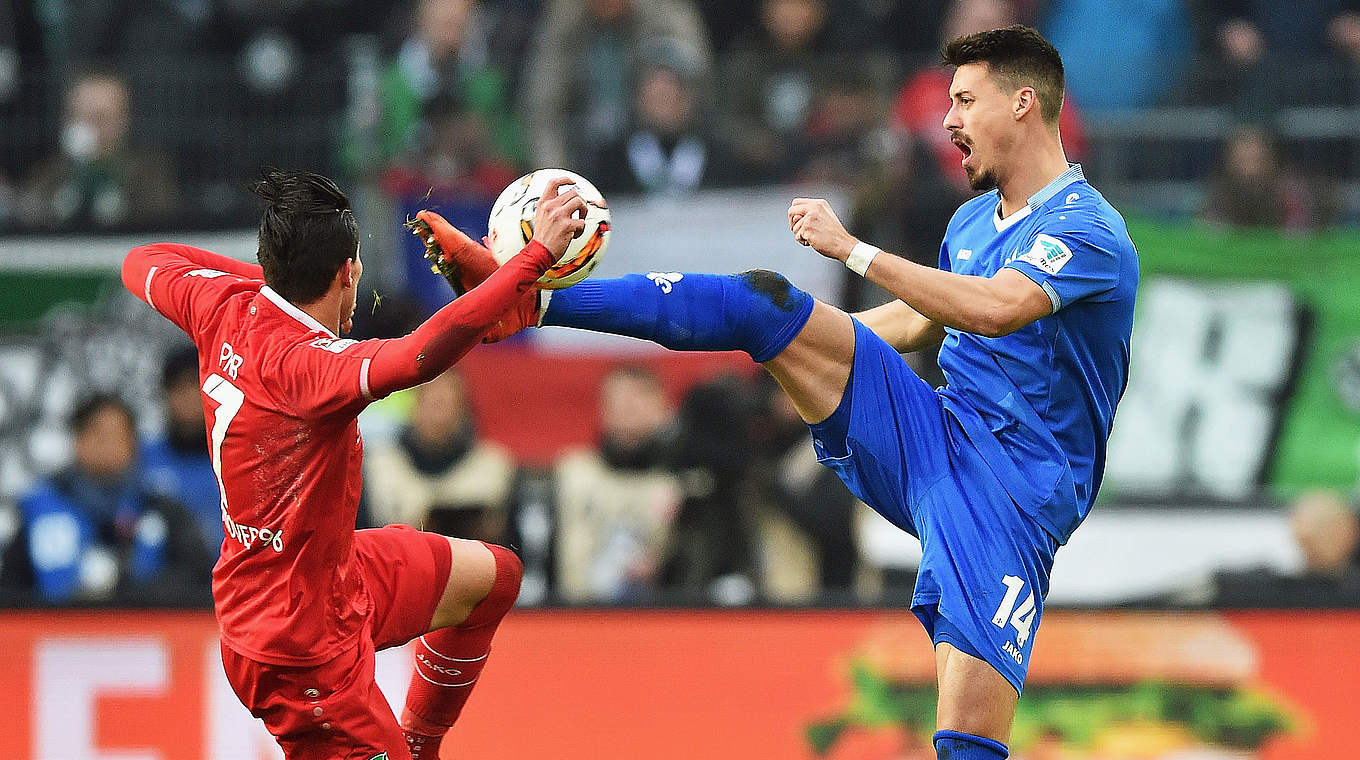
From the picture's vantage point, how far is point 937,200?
9047 mm

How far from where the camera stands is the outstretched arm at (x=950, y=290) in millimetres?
4633

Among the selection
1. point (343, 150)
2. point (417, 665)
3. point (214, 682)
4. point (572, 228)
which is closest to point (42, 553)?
point (214, 682)

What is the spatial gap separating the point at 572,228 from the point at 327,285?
2.29ft

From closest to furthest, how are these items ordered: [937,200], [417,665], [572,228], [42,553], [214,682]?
1. [572,228]
2. [417,665]
3. [214,682]
4. [42,553]
5. [937,200]

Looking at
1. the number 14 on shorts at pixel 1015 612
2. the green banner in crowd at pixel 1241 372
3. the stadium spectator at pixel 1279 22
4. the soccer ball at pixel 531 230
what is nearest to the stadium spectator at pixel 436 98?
the green banner in crowd at pixel 1241 372

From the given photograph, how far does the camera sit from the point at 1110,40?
10.1 metres

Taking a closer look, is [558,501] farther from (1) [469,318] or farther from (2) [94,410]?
(1) [469,318]

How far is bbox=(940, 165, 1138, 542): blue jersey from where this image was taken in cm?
481

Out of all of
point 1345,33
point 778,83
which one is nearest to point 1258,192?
point 1345,33

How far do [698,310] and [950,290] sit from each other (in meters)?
0.73

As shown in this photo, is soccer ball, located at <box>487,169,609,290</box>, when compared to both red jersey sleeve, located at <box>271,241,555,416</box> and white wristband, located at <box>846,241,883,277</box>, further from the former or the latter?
white wristband, located at <box>846,241,883,277</box>

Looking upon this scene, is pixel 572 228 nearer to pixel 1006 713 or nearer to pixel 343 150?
pixel 1006 713

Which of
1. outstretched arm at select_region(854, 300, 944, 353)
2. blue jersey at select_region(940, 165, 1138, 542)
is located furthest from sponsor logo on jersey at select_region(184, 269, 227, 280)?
blue jersey at select_region(940, 165, 1138, 542)

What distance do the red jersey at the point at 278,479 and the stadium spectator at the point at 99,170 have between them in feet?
17.1
